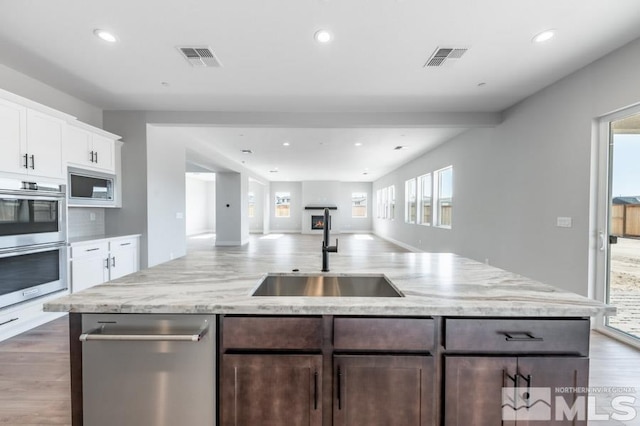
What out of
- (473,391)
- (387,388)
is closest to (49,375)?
(387,388)

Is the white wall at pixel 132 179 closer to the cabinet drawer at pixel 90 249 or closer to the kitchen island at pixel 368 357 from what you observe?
the cabinet drawer at pixel 90 249

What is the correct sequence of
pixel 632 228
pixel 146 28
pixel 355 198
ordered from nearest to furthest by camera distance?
pixel 146 28
pixel 632 228
pixel 355 198

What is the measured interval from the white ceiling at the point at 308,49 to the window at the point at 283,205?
9.91 m

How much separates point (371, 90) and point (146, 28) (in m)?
2.45

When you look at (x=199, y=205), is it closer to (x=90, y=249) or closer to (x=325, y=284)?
(x=90, y=249)

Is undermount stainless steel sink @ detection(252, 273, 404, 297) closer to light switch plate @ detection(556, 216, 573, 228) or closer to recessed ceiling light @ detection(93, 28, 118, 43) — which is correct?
recessed ceiling light @ detection(93, 28, 118, 43)

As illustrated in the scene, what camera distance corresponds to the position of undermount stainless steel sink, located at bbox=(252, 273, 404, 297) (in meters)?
1.57

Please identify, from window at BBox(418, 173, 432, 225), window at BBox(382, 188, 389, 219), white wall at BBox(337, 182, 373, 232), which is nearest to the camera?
window at BBox(418, 173, 432, 225)

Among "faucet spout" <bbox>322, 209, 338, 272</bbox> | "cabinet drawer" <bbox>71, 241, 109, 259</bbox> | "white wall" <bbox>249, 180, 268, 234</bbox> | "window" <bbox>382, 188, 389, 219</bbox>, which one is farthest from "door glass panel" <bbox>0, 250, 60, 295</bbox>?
"white wall" <bbox>249, 180, 268, 234</bbox>

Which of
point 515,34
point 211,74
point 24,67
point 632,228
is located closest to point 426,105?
point 515,34

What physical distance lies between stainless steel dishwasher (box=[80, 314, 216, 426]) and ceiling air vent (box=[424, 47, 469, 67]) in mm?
3008

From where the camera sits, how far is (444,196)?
6.51 metres

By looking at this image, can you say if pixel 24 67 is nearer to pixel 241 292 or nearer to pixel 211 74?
pixel 211 74

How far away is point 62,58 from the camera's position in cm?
287
